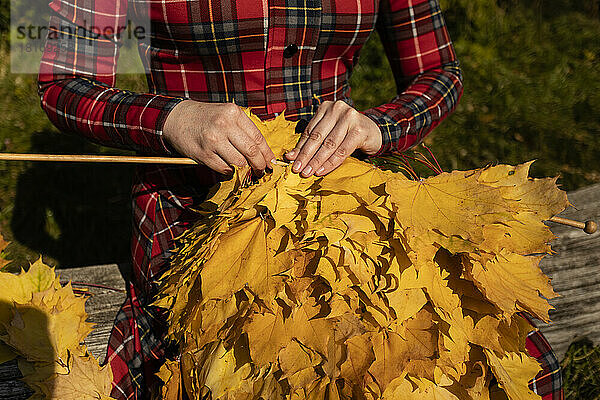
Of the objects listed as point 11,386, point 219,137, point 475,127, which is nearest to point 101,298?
point 11,386

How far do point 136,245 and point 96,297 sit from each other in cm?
32

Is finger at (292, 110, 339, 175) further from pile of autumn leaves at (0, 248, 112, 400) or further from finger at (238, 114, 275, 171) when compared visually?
pile of autumn leaves at (0, 248, 112, 400)

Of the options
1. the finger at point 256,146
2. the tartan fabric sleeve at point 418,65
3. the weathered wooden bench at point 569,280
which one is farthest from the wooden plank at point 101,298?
the tartan fabric sleeve at point 418,65

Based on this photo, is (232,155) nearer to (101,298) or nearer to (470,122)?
(101,298)

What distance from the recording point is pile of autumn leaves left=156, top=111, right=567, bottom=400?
0.77m

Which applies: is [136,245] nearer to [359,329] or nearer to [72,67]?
[72,67]

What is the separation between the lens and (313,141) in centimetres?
90

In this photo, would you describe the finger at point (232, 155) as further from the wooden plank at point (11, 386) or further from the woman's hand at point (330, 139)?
the wooden plank at point (11, 386)

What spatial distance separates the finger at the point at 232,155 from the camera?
0.91 metres

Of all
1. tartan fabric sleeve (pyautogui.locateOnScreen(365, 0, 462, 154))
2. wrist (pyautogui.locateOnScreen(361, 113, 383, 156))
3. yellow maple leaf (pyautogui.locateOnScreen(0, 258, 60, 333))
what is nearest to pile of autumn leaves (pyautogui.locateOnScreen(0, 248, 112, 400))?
yellow maple leaf (pyautogui.locateOnScreen(0, 258, 60, 333))

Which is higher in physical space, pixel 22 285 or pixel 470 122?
pixel 22 285

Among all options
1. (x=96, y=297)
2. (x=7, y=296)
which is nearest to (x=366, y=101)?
(x=96, y=297)

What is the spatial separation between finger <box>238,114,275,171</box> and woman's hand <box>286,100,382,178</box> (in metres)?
0.04

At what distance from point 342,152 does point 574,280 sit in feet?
3.81
